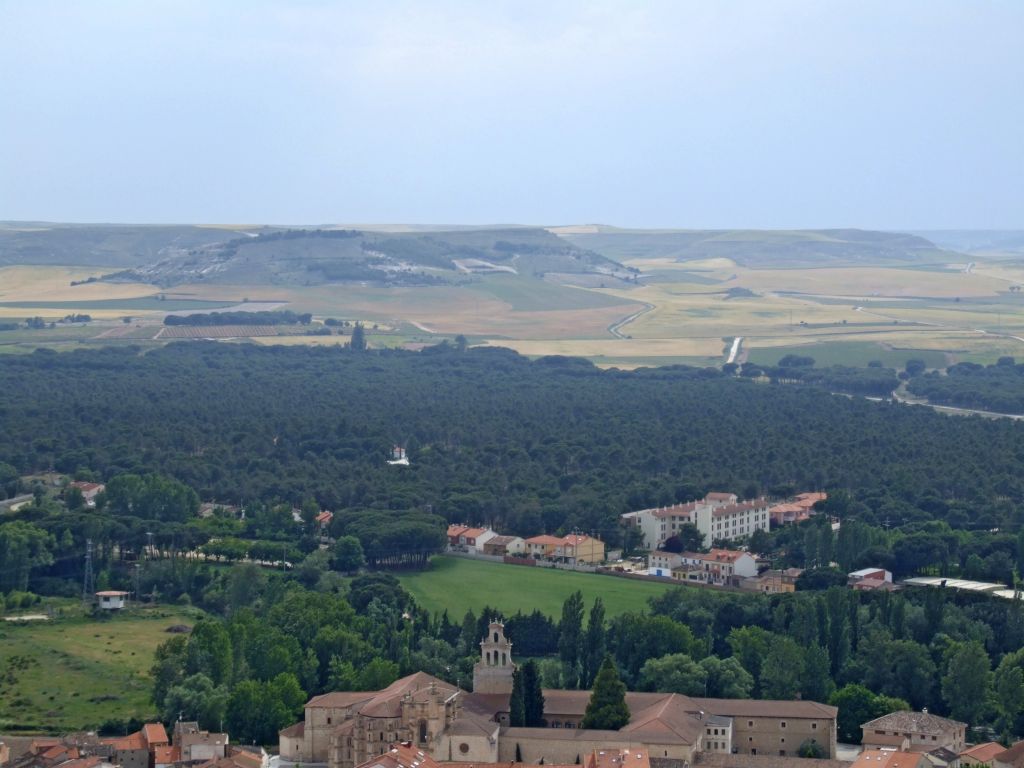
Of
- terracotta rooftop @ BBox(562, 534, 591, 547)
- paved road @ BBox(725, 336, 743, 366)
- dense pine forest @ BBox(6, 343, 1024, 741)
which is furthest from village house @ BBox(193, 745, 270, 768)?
paved road @ BBox(725, 336, 743, 366)

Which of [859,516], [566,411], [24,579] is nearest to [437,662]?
[24,579]

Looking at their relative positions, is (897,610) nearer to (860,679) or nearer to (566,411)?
(860,679)

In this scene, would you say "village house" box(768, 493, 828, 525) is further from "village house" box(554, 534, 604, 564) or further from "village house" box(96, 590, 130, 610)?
"village house" box(96, 590, 130, 610)

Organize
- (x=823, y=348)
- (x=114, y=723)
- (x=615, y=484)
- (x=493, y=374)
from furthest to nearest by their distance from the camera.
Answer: (x=823, y=348) < (x=493, y=374) < (x=615, y=484) < (x=114, y=723)

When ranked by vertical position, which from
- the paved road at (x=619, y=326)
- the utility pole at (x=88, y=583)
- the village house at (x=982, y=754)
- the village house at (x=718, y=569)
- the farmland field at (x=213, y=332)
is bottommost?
the farmland field at (x=213, y=332)

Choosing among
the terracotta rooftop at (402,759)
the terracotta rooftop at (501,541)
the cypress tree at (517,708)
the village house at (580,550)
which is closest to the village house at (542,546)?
the village house at (580,550)

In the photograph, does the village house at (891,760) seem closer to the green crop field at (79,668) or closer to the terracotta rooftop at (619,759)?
the terracotta rooftop at (619,759)
